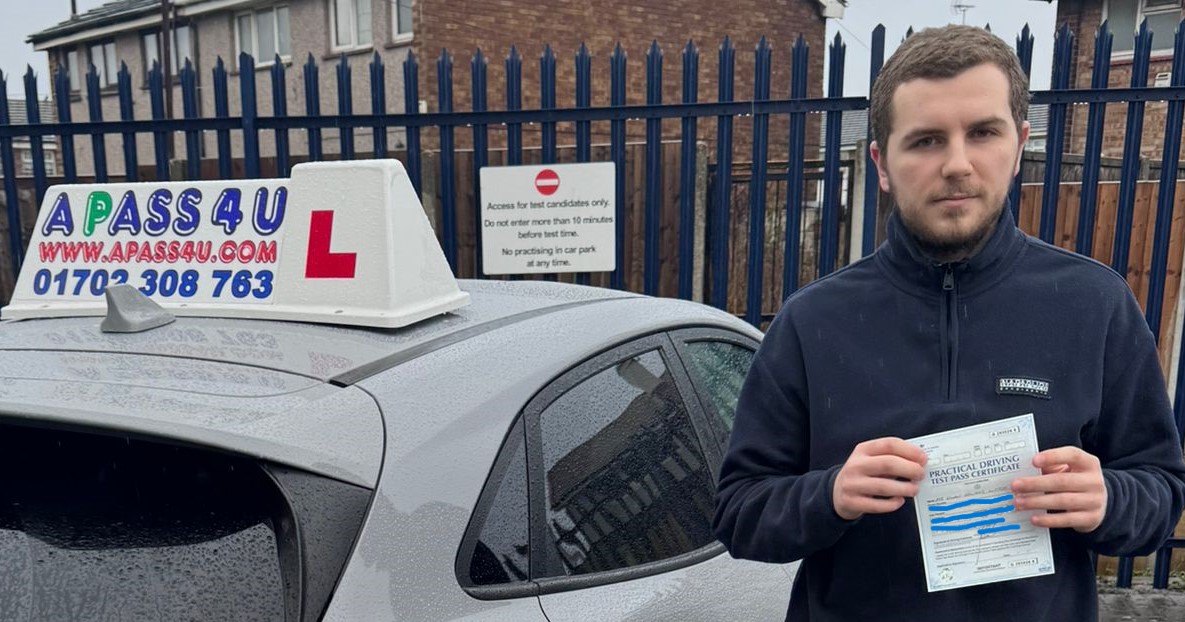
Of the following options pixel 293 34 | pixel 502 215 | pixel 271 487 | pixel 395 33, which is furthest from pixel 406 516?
pixel 293 34

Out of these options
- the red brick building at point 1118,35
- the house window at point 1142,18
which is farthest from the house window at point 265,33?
the house window at point 1142,18

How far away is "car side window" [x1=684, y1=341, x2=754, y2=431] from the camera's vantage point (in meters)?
2.24

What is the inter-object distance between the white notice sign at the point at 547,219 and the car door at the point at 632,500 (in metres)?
2.44

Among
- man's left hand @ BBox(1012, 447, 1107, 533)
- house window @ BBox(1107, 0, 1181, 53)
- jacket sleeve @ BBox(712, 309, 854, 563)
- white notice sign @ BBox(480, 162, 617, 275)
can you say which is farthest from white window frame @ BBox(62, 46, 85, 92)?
man's left hand @ BBox(1012, 447, 1107, 533)

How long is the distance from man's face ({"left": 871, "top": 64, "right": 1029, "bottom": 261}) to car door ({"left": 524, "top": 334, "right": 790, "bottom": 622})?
2.34ft

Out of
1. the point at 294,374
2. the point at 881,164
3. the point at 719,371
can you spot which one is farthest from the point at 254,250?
the point at 881,164

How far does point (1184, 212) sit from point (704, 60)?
1515 centimetres

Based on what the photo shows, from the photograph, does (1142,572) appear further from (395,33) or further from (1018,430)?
(395,33)

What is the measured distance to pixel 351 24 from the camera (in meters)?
19.5

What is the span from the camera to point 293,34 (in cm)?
2055

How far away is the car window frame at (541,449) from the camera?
1.54 m

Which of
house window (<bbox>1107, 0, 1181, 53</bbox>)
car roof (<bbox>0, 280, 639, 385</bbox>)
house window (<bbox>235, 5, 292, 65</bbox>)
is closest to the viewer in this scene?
car roof (<bbox>0, 280, 639, 385</bbox>)

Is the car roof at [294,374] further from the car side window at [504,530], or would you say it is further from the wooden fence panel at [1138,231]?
the wooden fence panel at [1138,231]

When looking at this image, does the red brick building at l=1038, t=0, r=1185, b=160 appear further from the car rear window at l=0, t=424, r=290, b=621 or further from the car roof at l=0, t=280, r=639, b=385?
the car rear window at l=0, t=424, r=290, b=621
